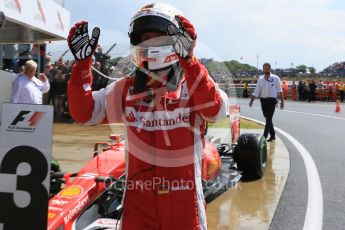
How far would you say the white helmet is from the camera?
2.58m

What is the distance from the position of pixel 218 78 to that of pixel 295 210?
101 inches

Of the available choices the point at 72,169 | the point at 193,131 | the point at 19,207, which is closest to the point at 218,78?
the point at 193,131

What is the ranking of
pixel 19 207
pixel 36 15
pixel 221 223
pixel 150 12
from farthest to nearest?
pixel 36 15 < pixel 221 223 < pixel 19 207 < pixel 150 12

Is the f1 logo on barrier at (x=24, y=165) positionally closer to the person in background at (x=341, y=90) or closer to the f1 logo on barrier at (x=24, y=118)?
the f1 logo on barrier at (x=24, y=118)

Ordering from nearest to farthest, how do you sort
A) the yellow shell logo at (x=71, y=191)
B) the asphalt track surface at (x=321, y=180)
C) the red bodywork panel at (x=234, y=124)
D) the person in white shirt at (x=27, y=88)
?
the yellow shell logo at (x=71, y=191), the asphalt track surface at (x=321, y=180), the red bodywork panel at (x=234, y=124), the person in white shirt at (x=27, y=88)

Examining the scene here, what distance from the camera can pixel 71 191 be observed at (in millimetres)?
3928

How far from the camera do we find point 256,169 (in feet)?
22.1

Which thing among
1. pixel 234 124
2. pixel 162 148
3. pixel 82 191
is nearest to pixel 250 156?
pixel 234 124

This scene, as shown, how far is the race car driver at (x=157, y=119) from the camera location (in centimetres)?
253

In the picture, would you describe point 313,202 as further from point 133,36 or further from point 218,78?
point 133,36

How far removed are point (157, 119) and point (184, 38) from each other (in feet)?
1.58

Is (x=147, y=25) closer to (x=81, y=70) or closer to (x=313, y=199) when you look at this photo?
(x=81, y=70)

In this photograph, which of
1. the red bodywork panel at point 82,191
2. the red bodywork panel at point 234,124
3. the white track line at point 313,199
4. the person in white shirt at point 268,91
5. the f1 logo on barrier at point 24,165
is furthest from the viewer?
the person in white shirt at point 268,91

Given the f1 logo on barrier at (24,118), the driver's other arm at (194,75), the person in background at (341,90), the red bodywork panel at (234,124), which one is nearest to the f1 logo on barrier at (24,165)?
the f1 logo on barrier at (24,118)
